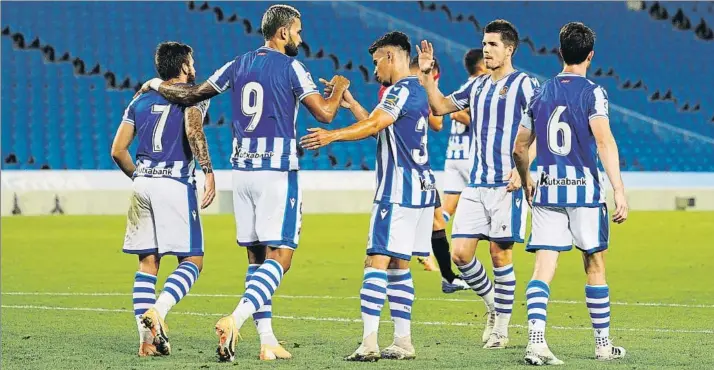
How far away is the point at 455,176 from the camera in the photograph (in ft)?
43.9

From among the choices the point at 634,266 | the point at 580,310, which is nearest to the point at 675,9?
the point at 634,266

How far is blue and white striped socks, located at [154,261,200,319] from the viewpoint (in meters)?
7.48

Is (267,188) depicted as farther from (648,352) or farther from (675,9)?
(675,9)

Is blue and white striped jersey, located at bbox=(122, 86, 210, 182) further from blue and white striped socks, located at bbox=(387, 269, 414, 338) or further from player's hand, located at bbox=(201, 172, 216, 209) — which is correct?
blue and white striped socks, located at bbox=(387, 269, 414, 338)

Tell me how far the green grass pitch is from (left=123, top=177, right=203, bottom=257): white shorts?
66 cm

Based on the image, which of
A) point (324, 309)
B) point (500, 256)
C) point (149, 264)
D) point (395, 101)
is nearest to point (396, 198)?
point (395, 101)

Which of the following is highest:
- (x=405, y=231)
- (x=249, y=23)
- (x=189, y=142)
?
(x=249, y=23)

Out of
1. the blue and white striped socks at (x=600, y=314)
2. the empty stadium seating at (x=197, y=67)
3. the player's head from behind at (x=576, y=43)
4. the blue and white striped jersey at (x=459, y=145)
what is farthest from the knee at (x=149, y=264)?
the empty stadium seating at (x=197, y=67)

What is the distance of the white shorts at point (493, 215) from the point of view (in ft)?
27.2

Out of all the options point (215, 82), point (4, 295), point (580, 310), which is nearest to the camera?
point (215, 82)

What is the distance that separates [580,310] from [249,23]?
23.3 meters

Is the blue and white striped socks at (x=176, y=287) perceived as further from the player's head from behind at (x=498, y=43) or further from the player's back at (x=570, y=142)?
the player's head from behind at (x=498, y=43)

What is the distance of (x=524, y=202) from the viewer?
8.39m

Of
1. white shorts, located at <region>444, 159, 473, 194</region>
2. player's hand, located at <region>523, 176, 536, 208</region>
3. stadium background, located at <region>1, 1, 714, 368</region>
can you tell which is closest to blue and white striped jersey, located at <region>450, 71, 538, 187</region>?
player's hand, located at <region>523, 176, 536, 208</region>
